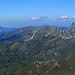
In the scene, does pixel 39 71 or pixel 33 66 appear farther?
pixel 33 66

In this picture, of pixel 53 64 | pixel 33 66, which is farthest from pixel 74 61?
Answer: pixel 33 66

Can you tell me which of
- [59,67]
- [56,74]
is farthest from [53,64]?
[56,74]

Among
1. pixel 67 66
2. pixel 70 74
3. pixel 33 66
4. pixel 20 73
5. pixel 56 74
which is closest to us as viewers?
pixel 70 74

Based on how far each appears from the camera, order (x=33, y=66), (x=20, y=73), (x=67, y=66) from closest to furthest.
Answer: (x=67, y=66)
(x=20, y=73)
(x=33, y=66)

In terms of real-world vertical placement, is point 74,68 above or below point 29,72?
above

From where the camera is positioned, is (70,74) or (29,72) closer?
(70,74)

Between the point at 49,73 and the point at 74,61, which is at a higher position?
the point at 74,61

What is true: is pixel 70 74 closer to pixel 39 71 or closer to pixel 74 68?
pixel 74 68

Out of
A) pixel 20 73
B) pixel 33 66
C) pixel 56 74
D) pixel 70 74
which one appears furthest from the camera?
pixel 33 66

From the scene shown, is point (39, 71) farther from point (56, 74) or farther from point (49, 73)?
point (56, 74)
